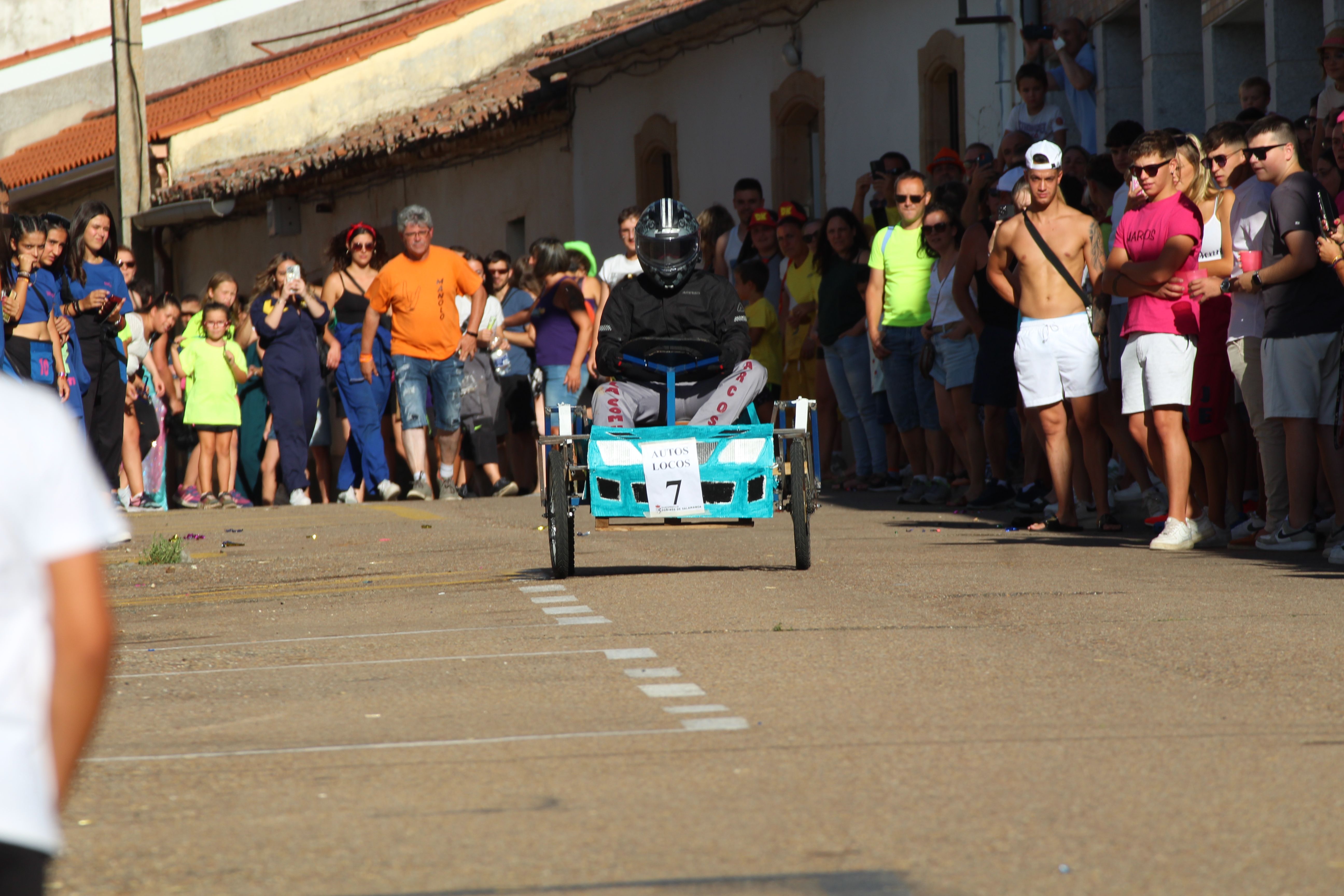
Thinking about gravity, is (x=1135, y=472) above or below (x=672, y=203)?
below

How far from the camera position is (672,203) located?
10914 millimetres

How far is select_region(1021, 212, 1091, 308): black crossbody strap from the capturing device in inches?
456

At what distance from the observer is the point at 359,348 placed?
1836 cm

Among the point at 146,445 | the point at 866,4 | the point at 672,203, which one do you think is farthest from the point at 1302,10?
the point at 146,445

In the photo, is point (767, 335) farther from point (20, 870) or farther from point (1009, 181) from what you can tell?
point (20, 870)

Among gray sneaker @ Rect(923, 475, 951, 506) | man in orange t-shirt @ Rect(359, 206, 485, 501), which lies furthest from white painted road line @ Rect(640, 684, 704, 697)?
man in orange t-shirt @ Rect(359, 206, 485, 501)

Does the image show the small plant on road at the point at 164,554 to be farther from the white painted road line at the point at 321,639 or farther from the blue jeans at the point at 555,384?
the blue jeans at the point at 555,384

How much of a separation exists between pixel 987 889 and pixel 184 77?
1783 inches

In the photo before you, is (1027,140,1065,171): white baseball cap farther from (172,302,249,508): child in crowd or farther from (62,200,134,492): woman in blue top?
(172,302,249,508): child in crowd

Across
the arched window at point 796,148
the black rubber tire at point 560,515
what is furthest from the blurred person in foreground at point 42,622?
the arched window at point 796,148

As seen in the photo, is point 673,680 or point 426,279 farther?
point 426,279

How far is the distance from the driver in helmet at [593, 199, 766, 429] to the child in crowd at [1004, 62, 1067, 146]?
610cm

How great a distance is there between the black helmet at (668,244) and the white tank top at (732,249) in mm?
7462

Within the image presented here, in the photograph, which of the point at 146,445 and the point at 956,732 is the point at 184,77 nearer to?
the point at 146,445
